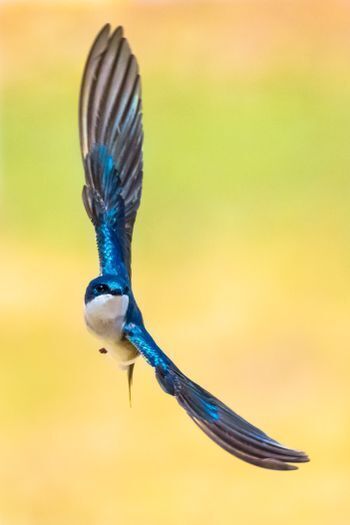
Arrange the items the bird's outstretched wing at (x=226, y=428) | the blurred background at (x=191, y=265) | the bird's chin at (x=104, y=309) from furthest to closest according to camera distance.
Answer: the blurred background at (x=191, y=265), the bird's chin at (x=104, y=309), the bird's outstretched wing at (x=226, y=428)

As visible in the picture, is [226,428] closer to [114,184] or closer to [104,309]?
[104,309]

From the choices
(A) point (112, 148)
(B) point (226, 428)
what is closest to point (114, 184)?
(A) point (112, 148)

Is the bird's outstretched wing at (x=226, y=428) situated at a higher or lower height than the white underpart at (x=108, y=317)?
lower

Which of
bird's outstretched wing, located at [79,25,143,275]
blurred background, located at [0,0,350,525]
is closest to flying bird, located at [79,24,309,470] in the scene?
bird's outstretched wing, located at [79,25,143,275]

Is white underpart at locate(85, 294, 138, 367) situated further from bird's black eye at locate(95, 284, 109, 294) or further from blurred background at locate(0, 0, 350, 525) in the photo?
blurred background at locate(0, 0, 350, 525)

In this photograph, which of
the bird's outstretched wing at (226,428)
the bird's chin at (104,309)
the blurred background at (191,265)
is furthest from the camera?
the blurred background at (191,265)

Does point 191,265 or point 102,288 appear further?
point 191,265

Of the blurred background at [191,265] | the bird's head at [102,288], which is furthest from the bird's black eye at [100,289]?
the blurred background at [191,265]

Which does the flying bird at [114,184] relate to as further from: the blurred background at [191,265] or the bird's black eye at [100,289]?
the blurred background at [191,265]
